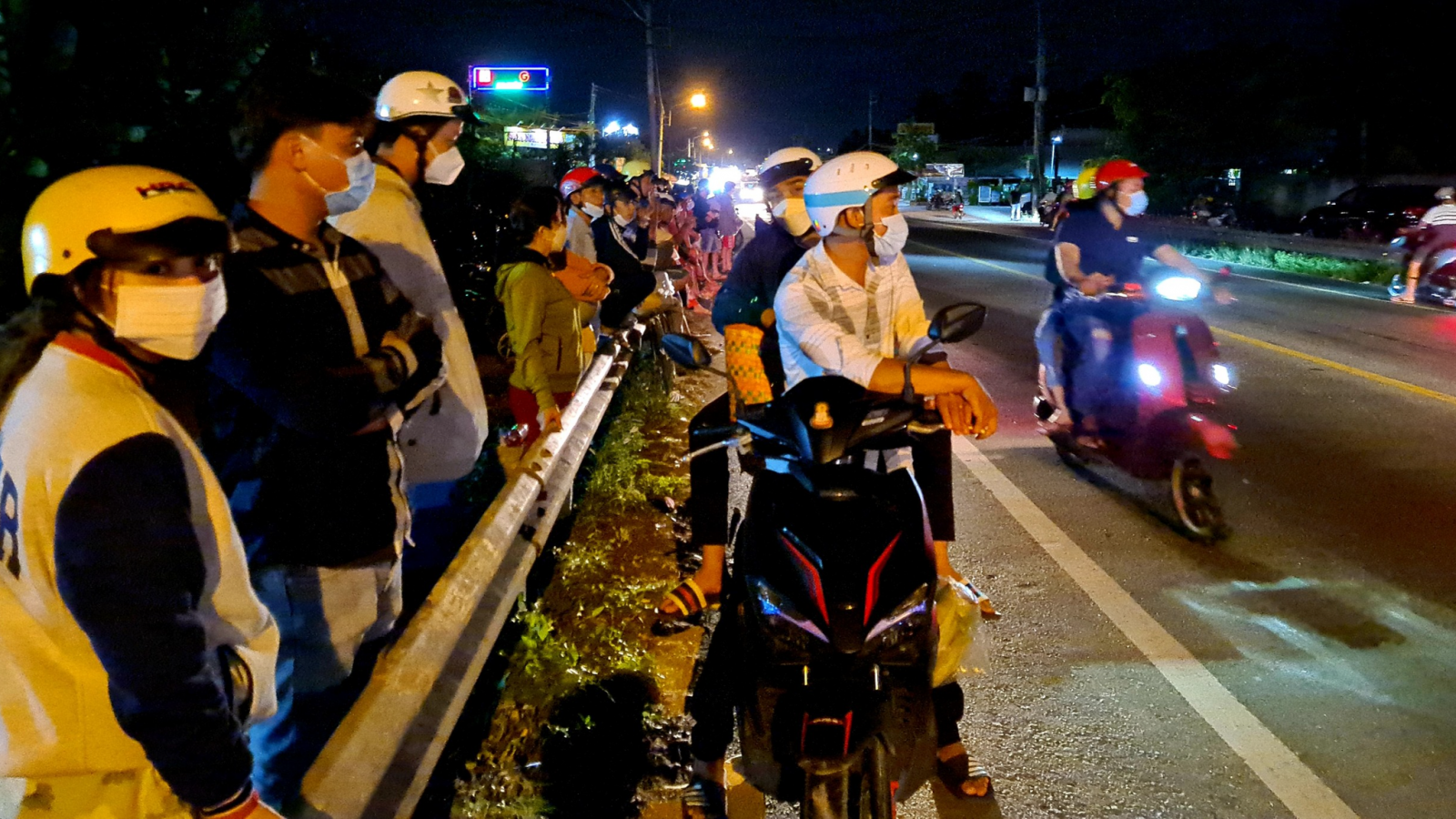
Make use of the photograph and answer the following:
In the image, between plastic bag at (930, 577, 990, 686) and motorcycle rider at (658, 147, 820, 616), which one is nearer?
plastic bag at (930, 577, 990, 686)

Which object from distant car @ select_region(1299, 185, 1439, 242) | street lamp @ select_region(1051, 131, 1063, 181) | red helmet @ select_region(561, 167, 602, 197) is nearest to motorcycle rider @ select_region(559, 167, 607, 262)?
red helmet @ select_region(561, 167, 602, 197)

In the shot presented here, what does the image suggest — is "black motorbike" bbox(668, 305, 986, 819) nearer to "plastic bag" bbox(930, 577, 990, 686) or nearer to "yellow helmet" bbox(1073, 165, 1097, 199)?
"plastic bag" bbox(930, 577, 990, 686)

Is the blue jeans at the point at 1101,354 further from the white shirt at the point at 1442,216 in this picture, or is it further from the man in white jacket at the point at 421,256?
the white shirt at the point at 1442,216

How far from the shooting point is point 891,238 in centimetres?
354

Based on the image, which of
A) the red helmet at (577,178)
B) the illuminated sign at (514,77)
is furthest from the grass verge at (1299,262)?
the illuminated sign at (514,77)

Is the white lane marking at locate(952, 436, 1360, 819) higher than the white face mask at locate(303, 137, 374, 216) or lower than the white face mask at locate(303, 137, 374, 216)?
lower

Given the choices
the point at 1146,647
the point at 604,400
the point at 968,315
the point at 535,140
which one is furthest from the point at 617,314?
the point at 535,140

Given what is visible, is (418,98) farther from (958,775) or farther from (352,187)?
(958,775)

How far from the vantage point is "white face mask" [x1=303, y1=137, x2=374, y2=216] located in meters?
2.87

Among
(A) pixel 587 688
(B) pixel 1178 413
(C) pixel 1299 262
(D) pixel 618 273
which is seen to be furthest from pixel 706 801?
(C) pixel 1299 262

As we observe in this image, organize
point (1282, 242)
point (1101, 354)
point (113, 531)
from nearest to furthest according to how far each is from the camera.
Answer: point (113, 531)
point (1101, 354)
point (1282, 242)

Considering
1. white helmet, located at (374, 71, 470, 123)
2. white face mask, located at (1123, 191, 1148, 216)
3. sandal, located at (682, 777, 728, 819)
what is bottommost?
sandal, located at (682, 777, 728, 819)

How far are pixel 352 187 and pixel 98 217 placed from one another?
1268 mm

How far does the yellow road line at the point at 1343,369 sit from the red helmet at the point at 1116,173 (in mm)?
4411
